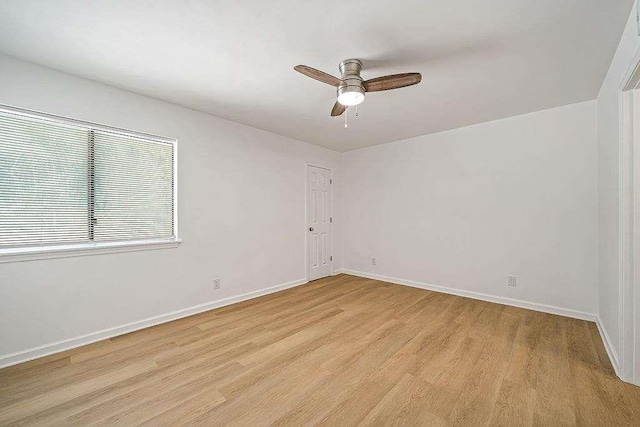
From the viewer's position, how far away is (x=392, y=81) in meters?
2.03

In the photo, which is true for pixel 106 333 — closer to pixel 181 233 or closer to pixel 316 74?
pixel 181 233

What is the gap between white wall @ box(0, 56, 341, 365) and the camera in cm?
223

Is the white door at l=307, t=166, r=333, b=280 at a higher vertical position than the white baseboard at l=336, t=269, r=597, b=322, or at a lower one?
higher

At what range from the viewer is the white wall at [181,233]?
2.23 metres

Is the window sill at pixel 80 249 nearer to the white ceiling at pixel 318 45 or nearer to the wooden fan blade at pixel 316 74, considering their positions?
the white ceiling at pixel 318 45

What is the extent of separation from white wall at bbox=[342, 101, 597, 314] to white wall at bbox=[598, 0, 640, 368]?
0.25 metres

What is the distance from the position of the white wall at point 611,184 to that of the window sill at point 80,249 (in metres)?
4.16

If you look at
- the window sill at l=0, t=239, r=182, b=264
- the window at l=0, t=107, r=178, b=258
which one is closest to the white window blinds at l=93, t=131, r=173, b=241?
the window at l=0, t=107, r=178, b=258

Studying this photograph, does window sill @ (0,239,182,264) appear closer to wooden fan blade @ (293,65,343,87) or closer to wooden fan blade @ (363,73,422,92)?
wooden fan blade @ (293,65,343,87)

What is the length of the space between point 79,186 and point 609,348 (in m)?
5.03

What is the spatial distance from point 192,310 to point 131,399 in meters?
1.47

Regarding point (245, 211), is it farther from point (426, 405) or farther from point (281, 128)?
point (426, 405)

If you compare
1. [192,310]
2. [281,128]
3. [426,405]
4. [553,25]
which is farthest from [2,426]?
[553,25]

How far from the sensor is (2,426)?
154 centimetres
